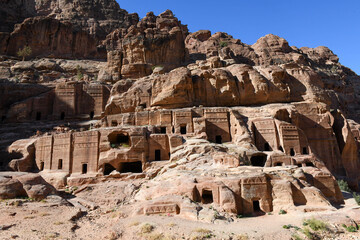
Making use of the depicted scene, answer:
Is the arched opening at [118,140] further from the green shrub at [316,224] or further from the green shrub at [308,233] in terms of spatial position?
the green shrub at [308,233]

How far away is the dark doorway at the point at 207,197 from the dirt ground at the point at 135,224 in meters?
2.17

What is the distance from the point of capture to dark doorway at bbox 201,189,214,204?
63.5 ft

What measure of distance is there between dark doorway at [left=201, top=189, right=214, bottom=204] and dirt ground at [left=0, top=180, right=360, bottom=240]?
2.17 m

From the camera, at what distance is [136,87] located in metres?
37.0

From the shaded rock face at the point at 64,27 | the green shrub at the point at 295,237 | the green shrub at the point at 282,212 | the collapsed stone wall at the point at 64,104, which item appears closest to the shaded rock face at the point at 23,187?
the green shrub at the point at 282,212

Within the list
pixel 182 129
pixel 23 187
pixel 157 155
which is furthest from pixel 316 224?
pixel 23 187

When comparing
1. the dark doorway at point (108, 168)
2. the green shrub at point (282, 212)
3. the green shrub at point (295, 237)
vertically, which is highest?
the dark doorway at point (108, 168)

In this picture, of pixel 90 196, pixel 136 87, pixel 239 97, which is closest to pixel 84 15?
pixel 136 87

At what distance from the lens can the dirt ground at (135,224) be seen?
594 inches

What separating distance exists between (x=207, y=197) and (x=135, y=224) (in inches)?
232

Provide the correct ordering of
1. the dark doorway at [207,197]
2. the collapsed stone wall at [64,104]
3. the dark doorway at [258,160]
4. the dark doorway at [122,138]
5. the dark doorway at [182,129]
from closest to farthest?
1. the dark doorway at [207,197]
2. the dark doorway at [258,160]
3. the dark doorway at [122,138]
4. the dark doorway at [182,129]
5. the collapsed stone wall at [64,104]

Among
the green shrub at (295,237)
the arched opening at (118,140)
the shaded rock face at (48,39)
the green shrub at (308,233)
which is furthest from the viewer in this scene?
the shaded rock face at (48,39)

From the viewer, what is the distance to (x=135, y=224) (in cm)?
1633

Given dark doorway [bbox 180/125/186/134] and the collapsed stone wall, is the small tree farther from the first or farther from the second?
dark doorway [bbox 180/125/186/134]
